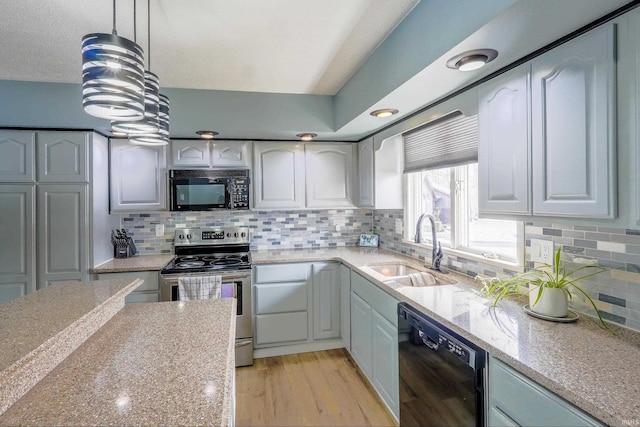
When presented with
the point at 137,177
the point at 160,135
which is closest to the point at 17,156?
the point at 137,177

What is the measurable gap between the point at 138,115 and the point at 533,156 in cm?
148

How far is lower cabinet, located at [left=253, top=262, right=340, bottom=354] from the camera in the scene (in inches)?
116

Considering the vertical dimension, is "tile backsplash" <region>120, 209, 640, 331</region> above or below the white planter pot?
above

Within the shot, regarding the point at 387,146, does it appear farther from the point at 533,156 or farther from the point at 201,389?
the point at 201,389

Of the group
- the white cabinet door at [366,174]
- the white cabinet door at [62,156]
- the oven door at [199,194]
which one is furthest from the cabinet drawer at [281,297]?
the white cabinet door at [62,156]

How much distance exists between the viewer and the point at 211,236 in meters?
3.34

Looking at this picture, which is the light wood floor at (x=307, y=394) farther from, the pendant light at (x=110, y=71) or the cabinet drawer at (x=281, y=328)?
the pendant light at (x=110, y=71)

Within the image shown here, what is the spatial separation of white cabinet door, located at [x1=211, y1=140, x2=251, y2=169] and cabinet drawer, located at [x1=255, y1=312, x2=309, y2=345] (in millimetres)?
1442

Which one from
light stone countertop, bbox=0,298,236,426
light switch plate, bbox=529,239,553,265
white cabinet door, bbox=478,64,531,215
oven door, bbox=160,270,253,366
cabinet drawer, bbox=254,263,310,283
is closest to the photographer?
light stone countertop, bbox=0,298,236,426

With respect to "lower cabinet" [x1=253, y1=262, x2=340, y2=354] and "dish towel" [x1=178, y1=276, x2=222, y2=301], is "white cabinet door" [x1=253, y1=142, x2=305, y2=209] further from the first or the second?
"dish towel" [x1=178, y1=276, x2=222, y2=301]

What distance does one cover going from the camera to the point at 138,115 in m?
1.11

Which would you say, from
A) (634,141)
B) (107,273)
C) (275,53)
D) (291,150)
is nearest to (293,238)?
(291,150)

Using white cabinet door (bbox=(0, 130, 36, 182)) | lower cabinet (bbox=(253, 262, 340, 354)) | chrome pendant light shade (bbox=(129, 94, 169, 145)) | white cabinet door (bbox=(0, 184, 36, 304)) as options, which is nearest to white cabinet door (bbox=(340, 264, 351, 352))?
lower cabinet (bbox=(253, 262, 340, 354))

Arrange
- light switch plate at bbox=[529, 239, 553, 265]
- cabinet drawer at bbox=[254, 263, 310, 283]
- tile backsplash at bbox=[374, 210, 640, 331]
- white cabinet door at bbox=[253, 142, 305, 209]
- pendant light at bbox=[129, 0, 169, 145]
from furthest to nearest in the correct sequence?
white cabinet door at bbox=[253, 142, 305, 209], cabinet drawer at bbox=[254, 263, 310, 283], light switch plate at bbox=[529, 239, 553, 265], pendant light at bbox=[129, 0, 169, 145], tile backsplash at bbox=[374, 210, 640, 331]
